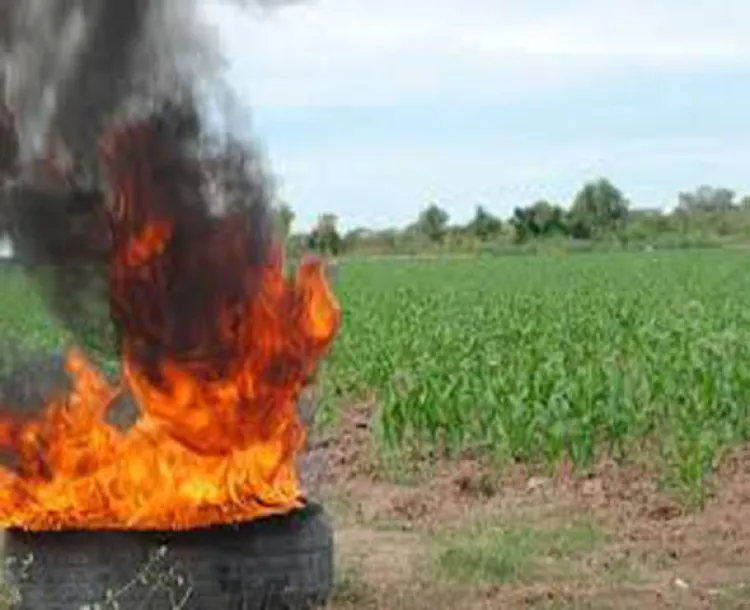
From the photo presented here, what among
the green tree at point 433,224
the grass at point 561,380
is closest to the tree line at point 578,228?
the green tree at point 433,224

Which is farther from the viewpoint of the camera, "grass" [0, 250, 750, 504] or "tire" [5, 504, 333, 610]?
"grass" [0, 250, 750, 504]

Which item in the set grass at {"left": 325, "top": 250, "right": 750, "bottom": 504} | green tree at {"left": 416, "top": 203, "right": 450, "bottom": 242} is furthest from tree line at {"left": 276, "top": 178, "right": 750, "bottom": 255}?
grass at {"left": 325, "top": 250, "right": 750, "bottom": 504}

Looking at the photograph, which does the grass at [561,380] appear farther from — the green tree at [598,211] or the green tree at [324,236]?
the green tree at [598,211]

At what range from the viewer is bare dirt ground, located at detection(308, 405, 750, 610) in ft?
29.4

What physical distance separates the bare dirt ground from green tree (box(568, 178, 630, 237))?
8315cm

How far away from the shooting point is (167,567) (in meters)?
7.91

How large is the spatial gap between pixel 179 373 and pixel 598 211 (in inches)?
3613

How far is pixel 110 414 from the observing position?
29.0 ft

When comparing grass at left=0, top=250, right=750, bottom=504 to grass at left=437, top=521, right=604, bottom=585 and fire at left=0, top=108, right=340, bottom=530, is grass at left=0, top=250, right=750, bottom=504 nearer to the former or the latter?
fire at left=0, top=108, right=340, bottom=530

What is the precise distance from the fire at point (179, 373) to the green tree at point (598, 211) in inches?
3464

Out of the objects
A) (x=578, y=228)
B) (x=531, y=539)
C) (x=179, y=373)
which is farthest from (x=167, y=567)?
(x=578, y=228)

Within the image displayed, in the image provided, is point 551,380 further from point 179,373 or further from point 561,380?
point 179,373

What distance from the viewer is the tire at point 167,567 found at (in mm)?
7922

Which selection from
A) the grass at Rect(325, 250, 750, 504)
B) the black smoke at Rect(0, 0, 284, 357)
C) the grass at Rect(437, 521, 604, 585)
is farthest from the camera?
the grass at Rect(325, 250, 750, 504)
